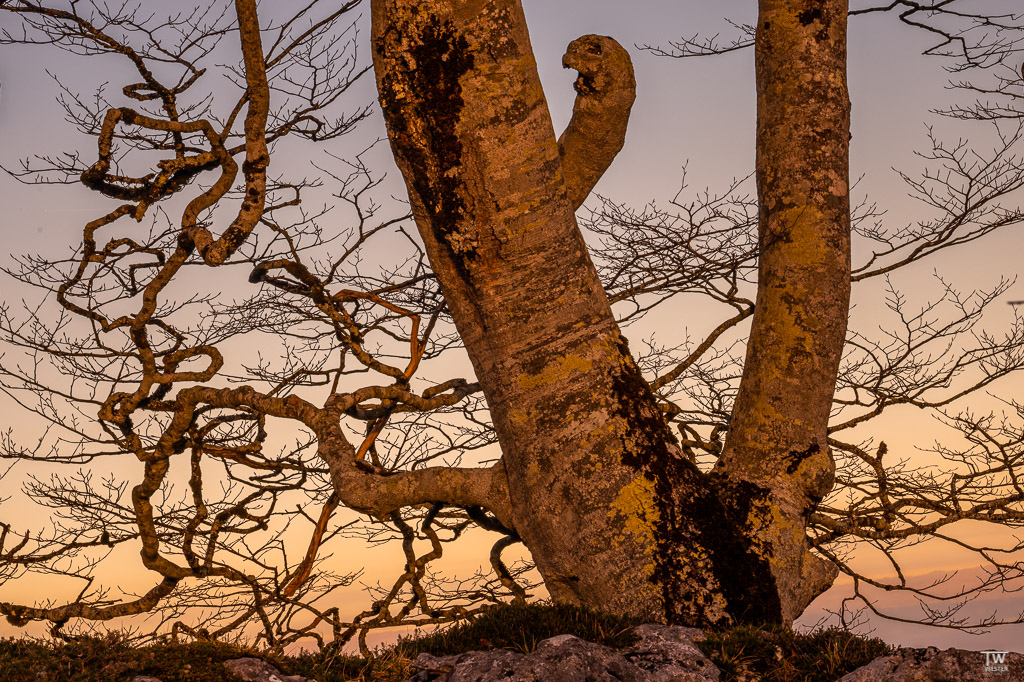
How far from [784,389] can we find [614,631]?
6.60 feet

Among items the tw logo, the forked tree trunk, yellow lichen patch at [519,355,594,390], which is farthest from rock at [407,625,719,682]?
yellow lichen patch at [519,355,594,390]

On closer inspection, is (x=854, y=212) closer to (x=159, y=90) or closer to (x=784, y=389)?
(x=784, y=389)

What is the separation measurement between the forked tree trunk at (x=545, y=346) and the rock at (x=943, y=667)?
1059mm

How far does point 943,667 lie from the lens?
2738mm

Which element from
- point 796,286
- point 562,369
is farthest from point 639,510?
point 796,286

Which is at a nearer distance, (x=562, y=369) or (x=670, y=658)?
(x=670, y=658)

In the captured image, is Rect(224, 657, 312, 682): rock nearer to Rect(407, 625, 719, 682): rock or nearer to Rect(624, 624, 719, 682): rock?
Rect(407, 625, 719, 682): rock

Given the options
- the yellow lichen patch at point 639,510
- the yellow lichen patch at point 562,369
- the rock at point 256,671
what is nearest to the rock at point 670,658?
the yellow lichen patch at point 639,510

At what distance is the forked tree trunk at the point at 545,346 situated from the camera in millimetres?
3902

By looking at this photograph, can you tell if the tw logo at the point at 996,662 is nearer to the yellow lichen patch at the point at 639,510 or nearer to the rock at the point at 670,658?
the rock at the point at 670,658

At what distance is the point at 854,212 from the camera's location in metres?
6.36

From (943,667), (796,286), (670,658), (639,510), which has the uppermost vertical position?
(796,286)

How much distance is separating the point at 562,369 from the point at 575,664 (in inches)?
64.6

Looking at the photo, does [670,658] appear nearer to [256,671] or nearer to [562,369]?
[256,671]
